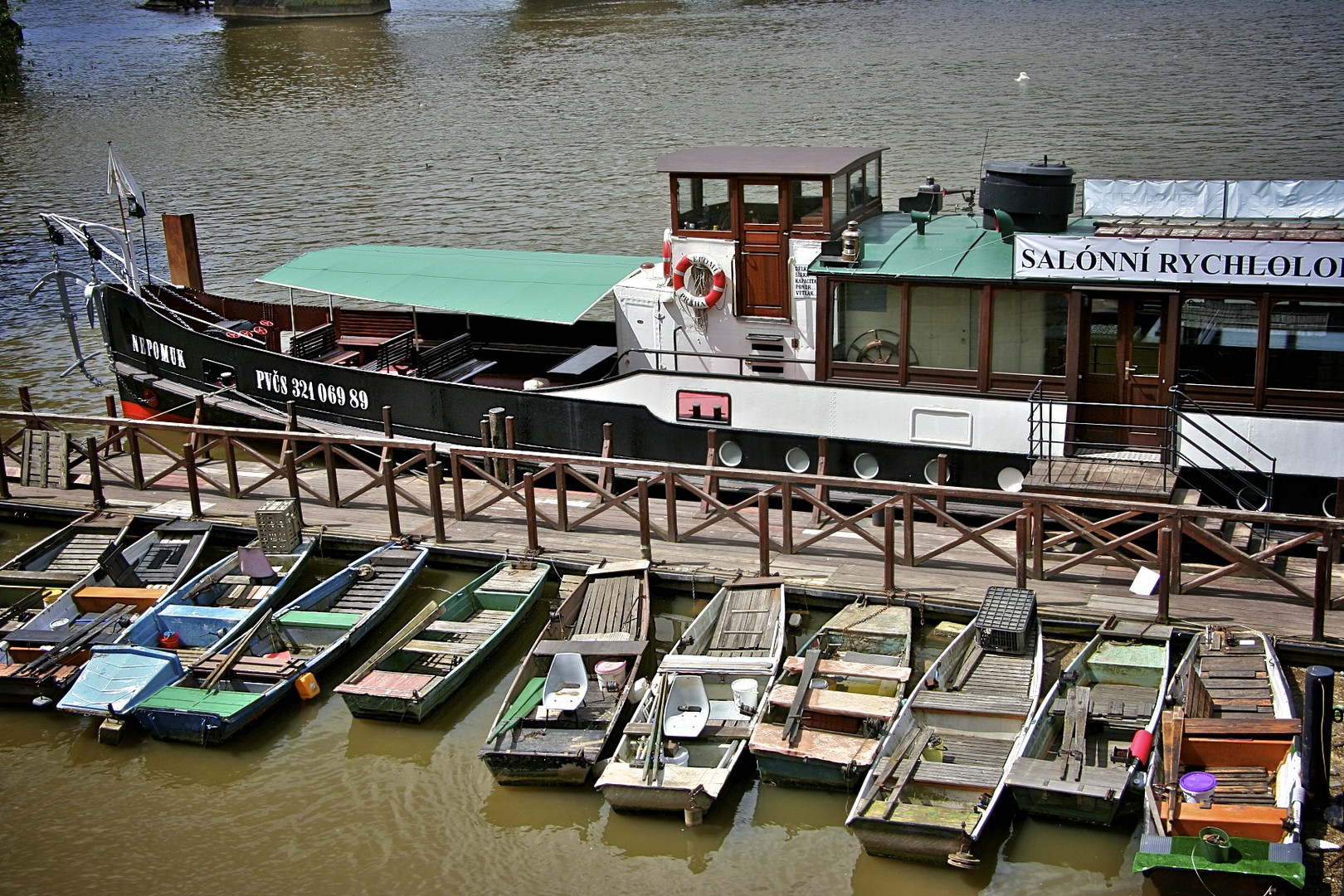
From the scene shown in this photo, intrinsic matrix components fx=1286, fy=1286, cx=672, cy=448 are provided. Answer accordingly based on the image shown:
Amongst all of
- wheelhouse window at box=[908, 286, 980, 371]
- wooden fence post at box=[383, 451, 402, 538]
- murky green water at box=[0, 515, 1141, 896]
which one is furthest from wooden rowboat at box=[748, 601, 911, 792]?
wooden fence post at box=[383, 451, 402, 538]

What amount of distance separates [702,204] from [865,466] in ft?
14.3

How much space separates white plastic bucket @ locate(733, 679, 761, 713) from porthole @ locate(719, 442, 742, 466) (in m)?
4.98

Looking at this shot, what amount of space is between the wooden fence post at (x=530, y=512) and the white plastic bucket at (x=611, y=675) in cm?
320

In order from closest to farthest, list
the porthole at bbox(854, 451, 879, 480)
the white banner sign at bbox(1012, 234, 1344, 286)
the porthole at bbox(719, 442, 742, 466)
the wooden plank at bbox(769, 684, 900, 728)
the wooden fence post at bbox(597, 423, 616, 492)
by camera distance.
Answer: the wooden plank at bbox(769, 684, 900, 728), the white banner sign at bbox(1012, 234, 1344, 286), the porthole at bbox(854, 451, 879, 480), the wooden fence post at bbox(597, 423, 616, 492), the porthole at bbox(719, 442, 742, 466)

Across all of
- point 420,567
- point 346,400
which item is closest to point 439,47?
point 346,400

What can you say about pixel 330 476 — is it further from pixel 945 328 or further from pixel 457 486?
pixel 945 328

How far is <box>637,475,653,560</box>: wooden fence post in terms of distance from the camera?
625 inches

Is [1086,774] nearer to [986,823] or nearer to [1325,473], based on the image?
[986,823]

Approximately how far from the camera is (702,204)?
58.9 ft

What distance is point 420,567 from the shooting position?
1673 cm

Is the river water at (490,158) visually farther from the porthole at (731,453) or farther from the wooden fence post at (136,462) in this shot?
the wooden fence post at (136,462)

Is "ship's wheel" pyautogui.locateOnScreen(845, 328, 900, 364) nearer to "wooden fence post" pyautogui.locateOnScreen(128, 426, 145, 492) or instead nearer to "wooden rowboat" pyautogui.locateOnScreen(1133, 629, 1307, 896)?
"wooden rowboat" pyautogui.locateOnScreen(1133, 629, 1307, 896)

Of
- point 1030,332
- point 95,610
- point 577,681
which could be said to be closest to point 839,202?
point 1030,332

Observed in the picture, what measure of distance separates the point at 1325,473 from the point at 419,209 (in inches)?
1223
